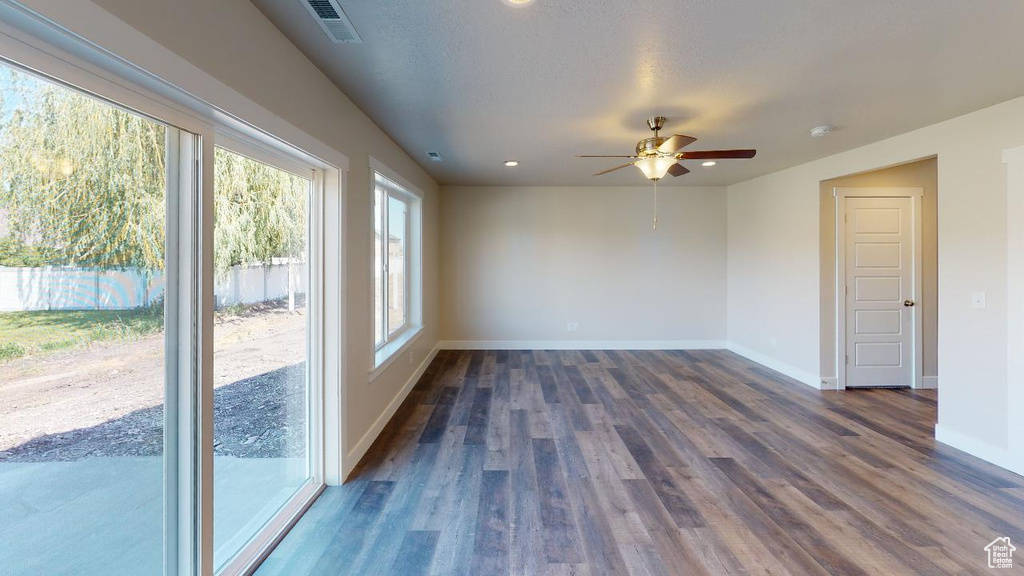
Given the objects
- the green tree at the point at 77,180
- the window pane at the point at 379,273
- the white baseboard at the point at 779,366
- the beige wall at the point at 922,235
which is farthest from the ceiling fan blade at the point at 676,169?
the green tree at the point at 77,180

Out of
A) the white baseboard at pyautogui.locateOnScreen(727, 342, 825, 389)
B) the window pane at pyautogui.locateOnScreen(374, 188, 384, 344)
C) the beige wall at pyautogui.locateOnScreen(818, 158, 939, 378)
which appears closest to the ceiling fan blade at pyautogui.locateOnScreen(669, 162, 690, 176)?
the beige wall at pyautogui.locateOnScreen(818, 158, 939, 378)

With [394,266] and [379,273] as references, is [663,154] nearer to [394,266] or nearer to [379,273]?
[379,273]

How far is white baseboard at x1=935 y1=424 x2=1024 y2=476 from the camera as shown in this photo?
9.04 ft

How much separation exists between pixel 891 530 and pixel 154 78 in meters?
3.67

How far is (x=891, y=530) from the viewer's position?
2.12m

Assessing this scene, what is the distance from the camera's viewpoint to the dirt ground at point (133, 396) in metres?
1.02

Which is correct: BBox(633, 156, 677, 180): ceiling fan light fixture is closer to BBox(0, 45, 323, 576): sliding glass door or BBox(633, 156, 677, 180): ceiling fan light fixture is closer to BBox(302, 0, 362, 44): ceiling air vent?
BBox(302, 0, 362, 44): ceiling air vent

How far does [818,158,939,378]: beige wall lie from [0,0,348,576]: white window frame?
5.10 metres

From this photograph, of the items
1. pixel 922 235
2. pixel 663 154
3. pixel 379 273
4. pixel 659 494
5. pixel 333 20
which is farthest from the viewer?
pixel 922 235

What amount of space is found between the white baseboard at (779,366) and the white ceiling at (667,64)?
254cm

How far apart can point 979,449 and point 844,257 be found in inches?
84.8

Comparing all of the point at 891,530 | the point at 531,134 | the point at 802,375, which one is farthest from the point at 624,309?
the point at 891,530

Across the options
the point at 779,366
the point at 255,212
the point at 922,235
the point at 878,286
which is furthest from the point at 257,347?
the point at 922,235

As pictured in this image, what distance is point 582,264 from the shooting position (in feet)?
20.8
